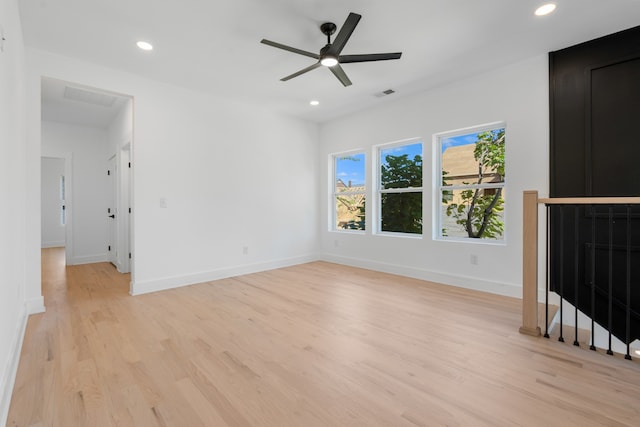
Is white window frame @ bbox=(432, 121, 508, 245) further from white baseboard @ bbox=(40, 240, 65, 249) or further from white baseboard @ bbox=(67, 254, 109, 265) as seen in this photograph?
white baseboard @ bbox=(40, 240, 65, 249)

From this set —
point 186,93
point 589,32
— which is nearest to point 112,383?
point 186,93

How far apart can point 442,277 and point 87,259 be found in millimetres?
6360

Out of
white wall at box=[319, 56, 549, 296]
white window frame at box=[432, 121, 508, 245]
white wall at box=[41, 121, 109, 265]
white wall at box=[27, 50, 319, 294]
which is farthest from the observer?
white wall at box=[41, 121, 109, 265]

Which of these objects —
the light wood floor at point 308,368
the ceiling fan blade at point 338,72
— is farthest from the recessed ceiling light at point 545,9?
the light wood floor at point 308,368

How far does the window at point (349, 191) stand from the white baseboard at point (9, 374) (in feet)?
14.5

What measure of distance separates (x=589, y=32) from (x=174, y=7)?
374 centimetres

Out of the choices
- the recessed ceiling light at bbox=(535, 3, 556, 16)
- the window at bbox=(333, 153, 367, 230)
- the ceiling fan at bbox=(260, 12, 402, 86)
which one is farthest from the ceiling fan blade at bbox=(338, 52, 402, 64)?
the window at bbox=(333, 153, 367, 230)

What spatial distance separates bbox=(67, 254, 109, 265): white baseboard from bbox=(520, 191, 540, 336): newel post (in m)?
6.88

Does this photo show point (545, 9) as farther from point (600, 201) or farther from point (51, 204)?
point (51, 204)

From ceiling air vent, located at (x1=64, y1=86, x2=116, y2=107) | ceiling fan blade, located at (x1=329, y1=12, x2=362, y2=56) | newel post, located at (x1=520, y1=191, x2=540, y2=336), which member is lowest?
newel post, located at (x1=520, y1=191, x2=540, y2=336)

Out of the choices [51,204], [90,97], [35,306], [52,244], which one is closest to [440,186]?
[35,306]

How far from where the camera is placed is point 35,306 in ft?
10.1

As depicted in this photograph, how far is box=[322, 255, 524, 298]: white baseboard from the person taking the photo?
359 centimetres

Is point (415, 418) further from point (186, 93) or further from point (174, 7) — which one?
point (186, 93)
